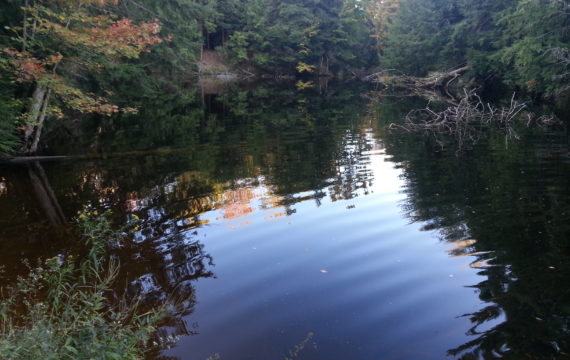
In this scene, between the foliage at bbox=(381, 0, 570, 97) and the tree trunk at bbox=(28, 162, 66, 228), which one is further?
the foliage at bbox=(381, 0, 570, 97)

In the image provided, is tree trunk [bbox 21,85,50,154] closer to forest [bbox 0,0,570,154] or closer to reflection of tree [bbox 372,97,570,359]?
forest [bbox 0,0,570,154]

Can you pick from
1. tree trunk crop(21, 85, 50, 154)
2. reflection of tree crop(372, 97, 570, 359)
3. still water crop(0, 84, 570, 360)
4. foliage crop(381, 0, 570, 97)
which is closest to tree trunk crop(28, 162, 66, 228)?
still water crop(0, 84, 570, 360)

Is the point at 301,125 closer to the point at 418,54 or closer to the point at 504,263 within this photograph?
the point at 504,263

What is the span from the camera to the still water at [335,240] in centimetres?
441

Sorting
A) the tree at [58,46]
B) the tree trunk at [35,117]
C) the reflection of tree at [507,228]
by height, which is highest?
the tree at [58,46]

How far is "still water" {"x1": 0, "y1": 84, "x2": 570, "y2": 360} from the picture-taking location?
4.41 metres

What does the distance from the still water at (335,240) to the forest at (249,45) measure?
2.57 meters

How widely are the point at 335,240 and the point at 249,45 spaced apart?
171 feet

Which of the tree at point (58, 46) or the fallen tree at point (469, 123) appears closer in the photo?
the tree at point (58, 46)

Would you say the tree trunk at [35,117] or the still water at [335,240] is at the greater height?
the tree trunk at [35,117]

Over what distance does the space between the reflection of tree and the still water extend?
0.08 ft

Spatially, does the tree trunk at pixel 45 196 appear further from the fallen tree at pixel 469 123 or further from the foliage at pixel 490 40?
the foliage at pixel 490 40

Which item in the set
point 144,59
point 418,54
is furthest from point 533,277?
point 418,54

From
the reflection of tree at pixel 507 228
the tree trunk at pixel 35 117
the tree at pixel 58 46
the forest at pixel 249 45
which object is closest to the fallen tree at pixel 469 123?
the reflection of tree at pixel 507 228
